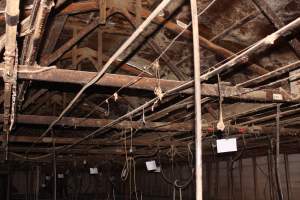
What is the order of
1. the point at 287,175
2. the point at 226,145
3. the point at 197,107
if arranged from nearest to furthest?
the point at 197,107 → the point at 226,145 → the point at 287,175

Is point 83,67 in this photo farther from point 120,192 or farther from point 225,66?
point 120,192

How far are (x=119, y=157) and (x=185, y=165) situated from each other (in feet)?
6.85

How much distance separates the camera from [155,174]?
1262 centimetres

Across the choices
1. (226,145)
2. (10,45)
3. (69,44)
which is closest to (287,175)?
(226,145)

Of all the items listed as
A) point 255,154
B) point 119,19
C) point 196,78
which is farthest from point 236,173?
point 196,78

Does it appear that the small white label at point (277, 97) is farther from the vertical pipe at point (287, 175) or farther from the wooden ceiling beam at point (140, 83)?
the vertical pipe at point (287, 175)

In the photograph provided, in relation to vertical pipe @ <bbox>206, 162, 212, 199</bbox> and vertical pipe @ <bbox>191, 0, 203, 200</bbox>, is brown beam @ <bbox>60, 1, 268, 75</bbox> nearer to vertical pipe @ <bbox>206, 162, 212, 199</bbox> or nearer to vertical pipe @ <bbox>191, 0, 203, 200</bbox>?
vertical pipe @ <bbox>191, 0, 203, 200</bbox>

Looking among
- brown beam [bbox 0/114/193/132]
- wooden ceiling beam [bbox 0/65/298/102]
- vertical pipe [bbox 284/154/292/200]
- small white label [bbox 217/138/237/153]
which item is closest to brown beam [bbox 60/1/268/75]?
wooden ceiling beam [bbox 0/65/298/102]

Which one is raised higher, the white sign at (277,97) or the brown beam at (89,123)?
the white sign at (277,97)

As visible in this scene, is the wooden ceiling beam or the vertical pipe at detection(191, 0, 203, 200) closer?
the vertical pipe at detection(191, 0, 203, 200)

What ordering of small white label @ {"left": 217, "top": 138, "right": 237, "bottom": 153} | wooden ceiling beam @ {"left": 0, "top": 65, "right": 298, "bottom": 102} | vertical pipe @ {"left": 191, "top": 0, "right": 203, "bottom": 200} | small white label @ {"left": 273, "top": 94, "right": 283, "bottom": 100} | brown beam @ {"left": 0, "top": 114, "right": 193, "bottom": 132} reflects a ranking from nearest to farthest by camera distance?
vertical pipe @ {"left": 191, "top": 0, "right": 203, "bottom": 200} → wooden ceiling beam @ {"left": 0, "top": 65, "right": 298, "bottom": 102} → small white label @ {"left": 273, "top": 94, "right": 283, "bottom": 100} → small white label @ {"left": 217, "top": 138, "right": 237, "bottom": 153} → brown beam @ {"left": 0, "top": 114, "right": 193, "bottom": 132}

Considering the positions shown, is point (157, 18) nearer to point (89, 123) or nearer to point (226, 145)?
point (226, 145)

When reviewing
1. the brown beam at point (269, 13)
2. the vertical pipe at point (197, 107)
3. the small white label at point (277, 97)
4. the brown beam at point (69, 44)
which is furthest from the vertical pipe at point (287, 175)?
the vertical pipe at point (197, 107)

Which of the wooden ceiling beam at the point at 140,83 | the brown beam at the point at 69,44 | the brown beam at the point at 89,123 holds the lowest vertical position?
the brown beam at the point at 89,123
